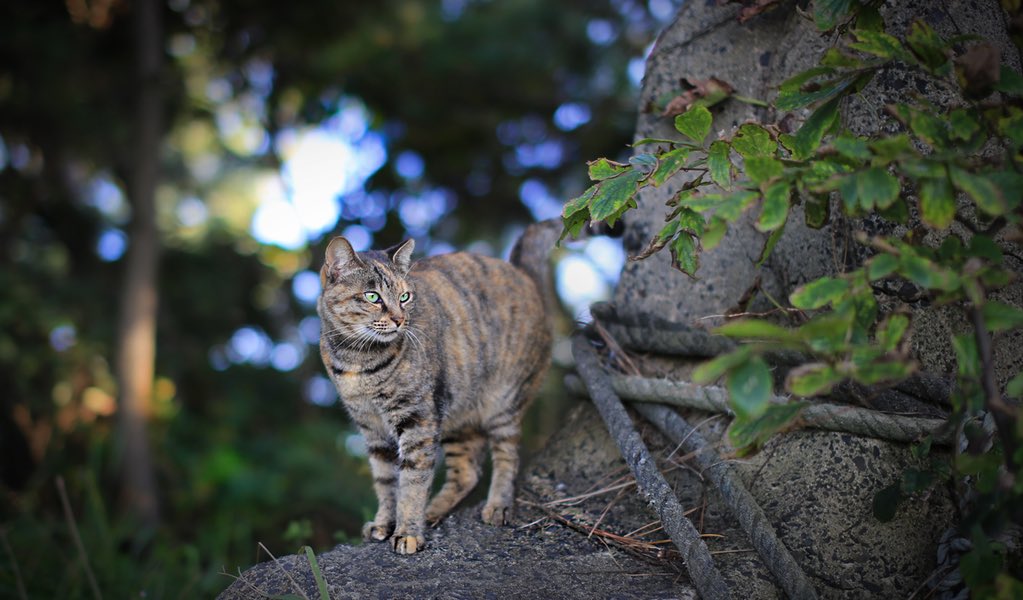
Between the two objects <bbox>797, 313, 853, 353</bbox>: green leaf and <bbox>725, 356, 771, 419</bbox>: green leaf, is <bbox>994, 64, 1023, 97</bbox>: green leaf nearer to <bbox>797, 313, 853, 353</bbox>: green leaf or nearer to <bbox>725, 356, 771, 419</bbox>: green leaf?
<bbox>797, 313, 853, 353</bbox>: green leaf

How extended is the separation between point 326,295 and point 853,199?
6.08 ft

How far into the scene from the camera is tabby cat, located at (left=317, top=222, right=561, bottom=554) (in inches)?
108

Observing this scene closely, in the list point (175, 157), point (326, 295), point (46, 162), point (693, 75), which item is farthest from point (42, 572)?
point (175, 157)

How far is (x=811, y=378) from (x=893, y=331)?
0.75 ft

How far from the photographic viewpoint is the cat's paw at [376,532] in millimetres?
2670

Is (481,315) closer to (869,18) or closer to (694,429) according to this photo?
(694,429)

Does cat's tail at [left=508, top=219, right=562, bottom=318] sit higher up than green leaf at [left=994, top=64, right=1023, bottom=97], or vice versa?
cat's tail at [left=508, top=219, right=562, bottom=318]

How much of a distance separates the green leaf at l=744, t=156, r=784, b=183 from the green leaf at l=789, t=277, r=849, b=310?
9.4 inches

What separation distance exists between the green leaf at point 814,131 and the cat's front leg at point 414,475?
151 cm

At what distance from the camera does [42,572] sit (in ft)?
11.6

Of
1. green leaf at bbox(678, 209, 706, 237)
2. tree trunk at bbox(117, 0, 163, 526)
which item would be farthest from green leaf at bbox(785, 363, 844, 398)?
tree trunk at bbox(117, 0, 163, 526)

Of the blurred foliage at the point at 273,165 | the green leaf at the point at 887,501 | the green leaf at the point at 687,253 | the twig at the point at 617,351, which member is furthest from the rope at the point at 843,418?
the blurred foliage at the point at 273,165

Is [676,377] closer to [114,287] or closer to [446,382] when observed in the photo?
[446,382]

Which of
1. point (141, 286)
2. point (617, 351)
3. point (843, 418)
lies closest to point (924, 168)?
point (843, 418)
